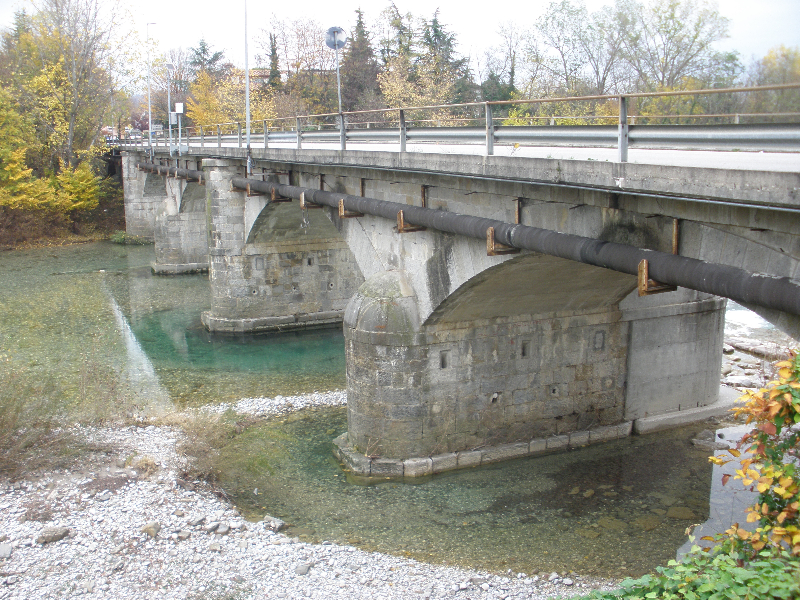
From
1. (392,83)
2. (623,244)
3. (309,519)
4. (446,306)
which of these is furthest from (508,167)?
(392,83)

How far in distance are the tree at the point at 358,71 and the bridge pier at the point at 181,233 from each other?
19585 millimetres

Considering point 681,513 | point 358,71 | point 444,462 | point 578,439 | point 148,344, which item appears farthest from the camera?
point 358,71

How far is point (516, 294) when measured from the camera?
1224 cm

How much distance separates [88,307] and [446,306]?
1868 centimetres

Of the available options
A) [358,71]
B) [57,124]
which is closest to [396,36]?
[358,71]

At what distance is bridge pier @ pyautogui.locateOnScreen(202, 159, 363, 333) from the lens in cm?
2280

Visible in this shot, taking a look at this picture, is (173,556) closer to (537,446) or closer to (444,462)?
(444,462)

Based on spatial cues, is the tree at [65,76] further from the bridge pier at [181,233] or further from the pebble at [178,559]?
the pebble at [178,559]

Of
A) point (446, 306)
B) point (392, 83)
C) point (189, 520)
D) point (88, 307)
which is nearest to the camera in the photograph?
point (189, 520)

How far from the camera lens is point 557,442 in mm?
13461

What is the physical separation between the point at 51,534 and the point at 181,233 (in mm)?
26002

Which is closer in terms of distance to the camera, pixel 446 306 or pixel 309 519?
pixel 309 519

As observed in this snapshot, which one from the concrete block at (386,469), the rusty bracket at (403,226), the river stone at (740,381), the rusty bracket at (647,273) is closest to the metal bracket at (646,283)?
the rusty bracket at (647,273)

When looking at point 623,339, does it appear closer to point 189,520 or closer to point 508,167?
point 508,167
